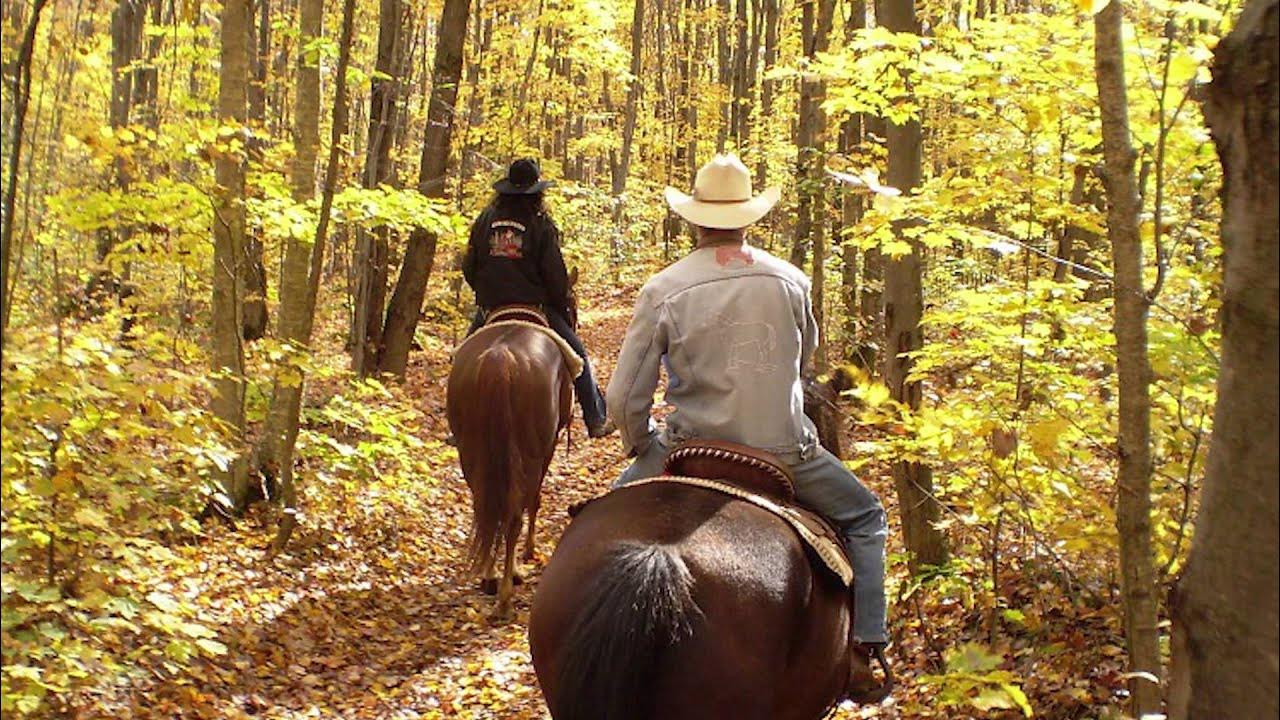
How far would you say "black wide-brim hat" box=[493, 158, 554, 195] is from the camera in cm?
866

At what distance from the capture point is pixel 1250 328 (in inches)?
72.5

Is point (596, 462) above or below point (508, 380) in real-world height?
below

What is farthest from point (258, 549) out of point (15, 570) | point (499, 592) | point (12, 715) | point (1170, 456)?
point (1170, 456)

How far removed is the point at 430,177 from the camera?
13398 mm

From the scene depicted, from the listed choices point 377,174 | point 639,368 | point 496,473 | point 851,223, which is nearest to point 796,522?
point 639,368

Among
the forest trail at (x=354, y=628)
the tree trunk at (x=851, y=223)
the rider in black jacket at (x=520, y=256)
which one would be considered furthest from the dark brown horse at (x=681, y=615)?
the tree trunk at (x=851, y=223)

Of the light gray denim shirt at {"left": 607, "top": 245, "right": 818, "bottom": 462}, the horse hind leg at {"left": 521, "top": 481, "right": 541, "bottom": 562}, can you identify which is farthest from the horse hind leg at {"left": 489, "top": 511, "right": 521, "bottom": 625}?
the light gray denim shirt at {"left": 607, "top": 245, "right": 818, "bottom": 462}

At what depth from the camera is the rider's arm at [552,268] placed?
8.63m

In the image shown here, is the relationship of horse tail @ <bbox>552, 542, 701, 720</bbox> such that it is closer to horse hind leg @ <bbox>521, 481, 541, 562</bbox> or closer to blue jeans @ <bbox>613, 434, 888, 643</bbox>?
blue jeans @ <bbox>613, 434, 888, 643</bbox>

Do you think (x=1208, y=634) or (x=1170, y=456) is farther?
(x=1170, y=456)

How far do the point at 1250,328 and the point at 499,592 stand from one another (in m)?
6.54

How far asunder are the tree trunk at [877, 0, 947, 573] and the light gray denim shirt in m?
2.77

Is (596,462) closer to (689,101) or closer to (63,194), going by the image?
(63,194)

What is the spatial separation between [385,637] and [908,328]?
13.9 ft
